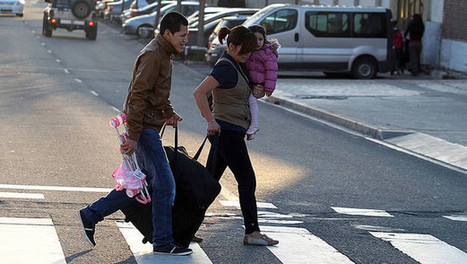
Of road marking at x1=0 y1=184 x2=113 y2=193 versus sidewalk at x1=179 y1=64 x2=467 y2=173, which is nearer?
road marking at x1=0 y1=184 x2=113 y2=193

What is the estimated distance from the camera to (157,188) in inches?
274

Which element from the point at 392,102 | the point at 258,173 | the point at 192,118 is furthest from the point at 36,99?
the point at 258,173

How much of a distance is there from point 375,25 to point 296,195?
18.4 metres

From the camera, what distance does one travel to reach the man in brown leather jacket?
6812 millimetres

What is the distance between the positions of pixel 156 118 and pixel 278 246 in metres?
1.43

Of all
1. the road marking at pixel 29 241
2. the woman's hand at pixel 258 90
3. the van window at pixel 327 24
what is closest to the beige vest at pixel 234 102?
the woman's hand at pixel 258 90

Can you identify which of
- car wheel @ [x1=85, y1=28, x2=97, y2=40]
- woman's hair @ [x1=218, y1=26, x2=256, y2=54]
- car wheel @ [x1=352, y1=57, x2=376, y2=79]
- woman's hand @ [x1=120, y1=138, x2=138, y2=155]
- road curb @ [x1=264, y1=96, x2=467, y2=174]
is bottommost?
car wheel @ [x1=85, y1=28, x2=97, y2=40]

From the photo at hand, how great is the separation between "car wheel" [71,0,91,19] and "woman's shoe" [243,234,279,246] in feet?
124

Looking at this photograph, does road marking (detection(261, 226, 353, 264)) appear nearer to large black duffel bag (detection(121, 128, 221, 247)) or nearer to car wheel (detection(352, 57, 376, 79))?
large black duffel bag (detection(121, 128, 221, 247))

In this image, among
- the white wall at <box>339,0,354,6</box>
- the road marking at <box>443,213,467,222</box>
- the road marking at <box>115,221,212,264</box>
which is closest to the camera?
the road marking at <box>115,221,212,264</box>

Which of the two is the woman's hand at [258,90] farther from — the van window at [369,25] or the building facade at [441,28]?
the building facade at [441,28]

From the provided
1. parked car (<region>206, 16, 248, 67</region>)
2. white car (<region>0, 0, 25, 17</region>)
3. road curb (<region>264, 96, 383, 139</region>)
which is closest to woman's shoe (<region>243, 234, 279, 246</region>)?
road curb (<region>264, 96, 383, 139</region>)

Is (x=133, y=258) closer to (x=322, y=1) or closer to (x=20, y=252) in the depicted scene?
(x=20, y=252)

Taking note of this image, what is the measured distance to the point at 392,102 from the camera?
68.9 feet
